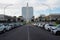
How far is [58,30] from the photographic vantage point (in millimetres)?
27219

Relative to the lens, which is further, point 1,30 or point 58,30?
point 1,30

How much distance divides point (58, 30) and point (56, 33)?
581mm

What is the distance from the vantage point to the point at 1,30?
33.3 m

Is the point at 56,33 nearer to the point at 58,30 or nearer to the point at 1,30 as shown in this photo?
the point at 58,30

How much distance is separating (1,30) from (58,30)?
10963 mm

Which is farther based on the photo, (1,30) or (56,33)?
(1,30)

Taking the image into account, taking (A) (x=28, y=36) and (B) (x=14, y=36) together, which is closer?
(A) (x=28, y=36)

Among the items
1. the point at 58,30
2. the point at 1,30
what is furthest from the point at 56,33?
the point at 1,30

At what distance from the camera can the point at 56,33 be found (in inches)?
1082

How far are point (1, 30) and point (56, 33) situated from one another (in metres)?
10.6
